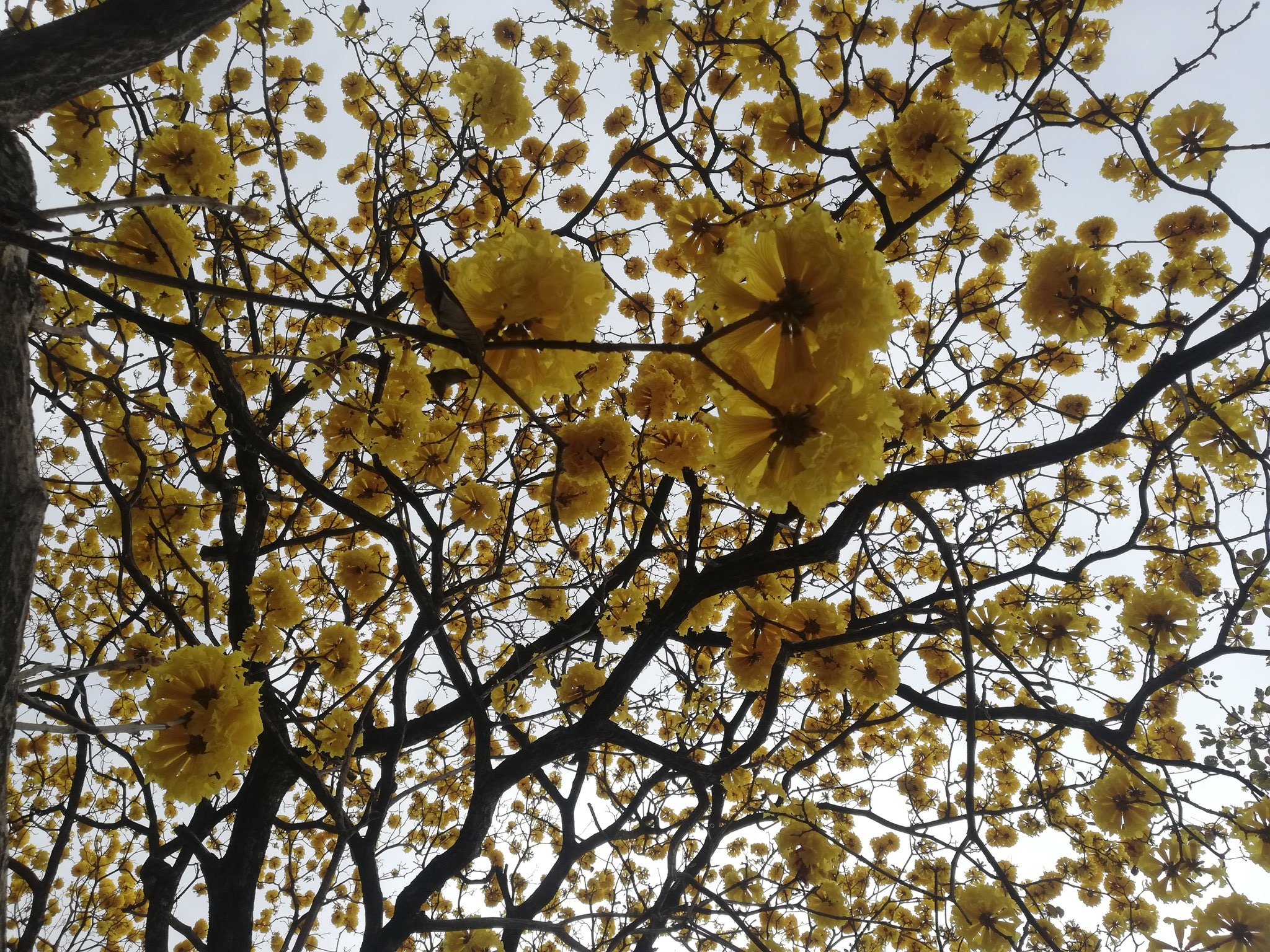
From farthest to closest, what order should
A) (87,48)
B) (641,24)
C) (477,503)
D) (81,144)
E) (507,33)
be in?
1. (507,33)
2. (477,503)
3. (641,24)
4. (81,144)
5. (87,48)

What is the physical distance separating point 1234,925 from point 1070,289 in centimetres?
254

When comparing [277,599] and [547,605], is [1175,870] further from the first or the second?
[277,599]

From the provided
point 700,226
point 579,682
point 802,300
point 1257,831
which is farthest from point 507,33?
point 1257,831

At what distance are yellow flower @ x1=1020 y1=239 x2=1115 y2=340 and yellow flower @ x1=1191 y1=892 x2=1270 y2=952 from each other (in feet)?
7.50

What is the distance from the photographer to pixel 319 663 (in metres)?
3.33

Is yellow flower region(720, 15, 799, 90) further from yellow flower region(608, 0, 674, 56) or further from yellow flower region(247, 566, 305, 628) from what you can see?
yellow flower region(247, 566, 305, 628)

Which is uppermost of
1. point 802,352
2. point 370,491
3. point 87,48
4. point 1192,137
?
point 1192,137

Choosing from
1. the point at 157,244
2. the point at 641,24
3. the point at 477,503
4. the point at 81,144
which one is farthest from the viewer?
the point at 477,503

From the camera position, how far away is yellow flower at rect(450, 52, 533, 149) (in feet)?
9.84

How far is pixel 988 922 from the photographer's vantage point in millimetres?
3111

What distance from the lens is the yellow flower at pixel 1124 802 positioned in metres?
3.20

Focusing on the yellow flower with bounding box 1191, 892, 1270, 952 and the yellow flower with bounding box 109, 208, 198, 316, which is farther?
the yellow flower with bounding box 1191, 892, 1270, 952

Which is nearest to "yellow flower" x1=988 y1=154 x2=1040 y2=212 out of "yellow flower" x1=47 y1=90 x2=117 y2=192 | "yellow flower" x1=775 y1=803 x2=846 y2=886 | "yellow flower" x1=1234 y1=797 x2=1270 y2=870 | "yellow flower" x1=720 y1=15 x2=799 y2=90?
"yellow flower" x1=720 y1=15 x2=799 y2=90

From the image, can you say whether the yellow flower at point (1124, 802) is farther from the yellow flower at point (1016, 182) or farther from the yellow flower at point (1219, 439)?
the yellow flower at point (1016, 182)
